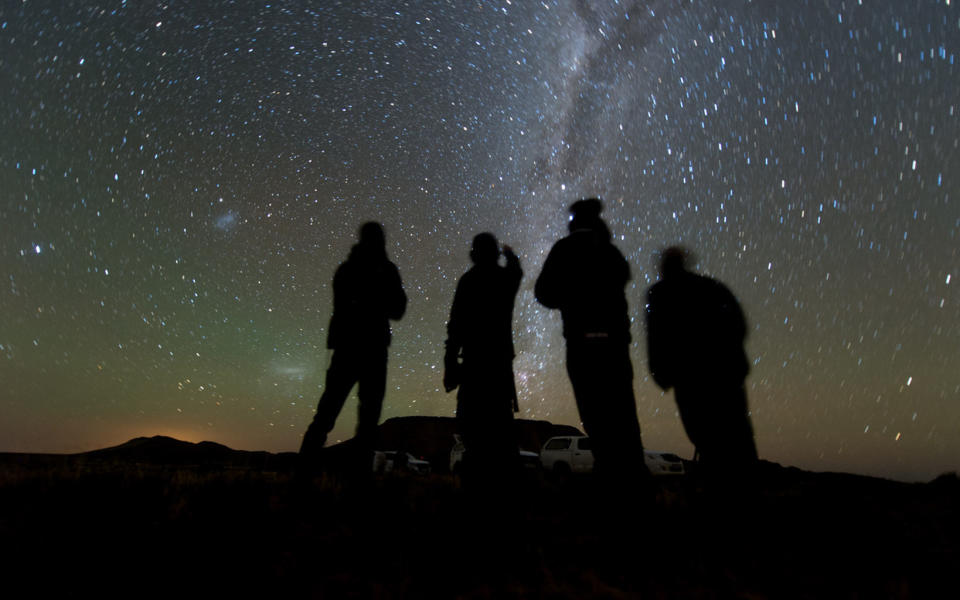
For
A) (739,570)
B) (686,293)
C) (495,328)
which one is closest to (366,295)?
(495,328)

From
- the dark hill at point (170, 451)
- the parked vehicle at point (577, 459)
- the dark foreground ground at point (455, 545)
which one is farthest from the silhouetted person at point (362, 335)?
the dark hill at point (170, 451)

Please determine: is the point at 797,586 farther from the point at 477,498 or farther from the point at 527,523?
the point at 477,498

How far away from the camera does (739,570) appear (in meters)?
2.03

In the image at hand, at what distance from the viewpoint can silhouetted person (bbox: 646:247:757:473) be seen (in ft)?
10.0

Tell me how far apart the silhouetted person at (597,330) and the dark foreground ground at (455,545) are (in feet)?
1.00

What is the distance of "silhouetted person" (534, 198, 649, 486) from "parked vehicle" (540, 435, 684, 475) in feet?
42.9

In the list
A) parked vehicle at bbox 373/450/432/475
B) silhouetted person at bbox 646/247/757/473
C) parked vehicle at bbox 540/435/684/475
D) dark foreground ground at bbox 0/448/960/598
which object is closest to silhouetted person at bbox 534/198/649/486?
dark foreground ground at bbox 0/448/960/598

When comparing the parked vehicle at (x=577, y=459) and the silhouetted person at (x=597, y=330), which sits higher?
the silhouetted person at (x=597, y=330)

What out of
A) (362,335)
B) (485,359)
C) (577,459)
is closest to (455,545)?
(485,359)

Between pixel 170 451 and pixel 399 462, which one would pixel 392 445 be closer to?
pixel 170 451

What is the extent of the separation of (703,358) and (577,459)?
1401 centimetres

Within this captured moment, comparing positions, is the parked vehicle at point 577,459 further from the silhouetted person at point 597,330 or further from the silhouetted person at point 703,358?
the silhouetted person at point 597,330

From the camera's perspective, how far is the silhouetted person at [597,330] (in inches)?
106

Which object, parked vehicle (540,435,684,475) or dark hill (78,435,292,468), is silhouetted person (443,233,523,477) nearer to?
parked vehicle (540,435,684,475)
